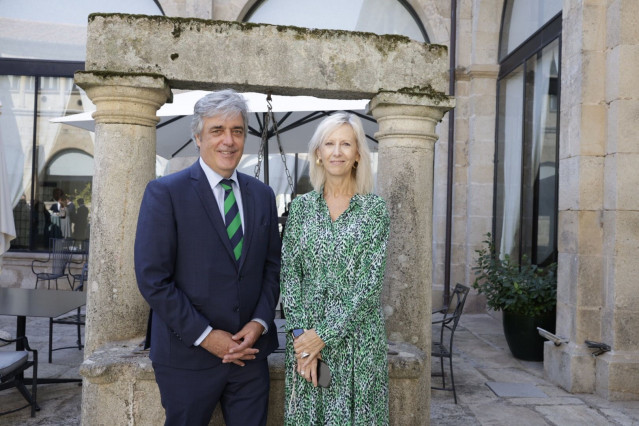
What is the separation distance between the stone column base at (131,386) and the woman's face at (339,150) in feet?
3.61

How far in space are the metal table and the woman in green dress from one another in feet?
9.01

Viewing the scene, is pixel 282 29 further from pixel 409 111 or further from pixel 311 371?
pixel 311 371

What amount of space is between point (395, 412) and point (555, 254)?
4.13 meters

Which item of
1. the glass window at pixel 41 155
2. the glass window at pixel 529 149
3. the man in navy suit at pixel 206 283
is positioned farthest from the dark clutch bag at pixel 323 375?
the glass window at pixel 41 155

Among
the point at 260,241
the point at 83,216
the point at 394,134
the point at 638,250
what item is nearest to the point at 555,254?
the point at 638,250

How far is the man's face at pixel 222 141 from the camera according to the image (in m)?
2.14

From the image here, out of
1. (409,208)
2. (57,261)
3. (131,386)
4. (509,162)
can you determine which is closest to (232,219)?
(131,386)

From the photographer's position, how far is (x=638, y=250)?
4.45 meters

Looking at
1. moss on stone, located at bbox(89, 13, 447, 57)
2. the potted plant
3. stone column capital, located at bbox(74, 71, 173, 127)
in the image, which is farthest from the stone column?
the potted plant

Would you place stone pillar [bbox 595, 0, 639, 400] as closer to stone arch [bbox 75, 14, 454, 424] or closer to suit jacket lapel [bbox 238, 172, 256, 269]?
stone arch [bbox 75, 14, 454, 424]

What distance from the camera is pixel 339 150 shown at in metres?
2.24

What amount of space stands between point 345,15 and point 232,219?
26.4ft

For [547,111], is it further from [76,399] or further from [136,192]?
[76,399]

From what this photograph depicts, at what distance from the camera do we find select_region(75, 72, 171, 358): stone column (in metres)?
2.87
